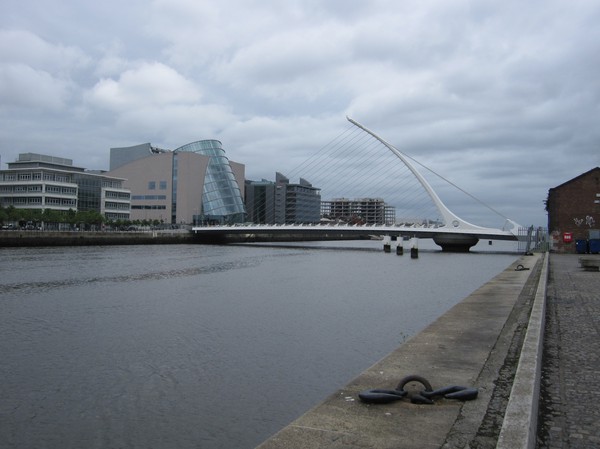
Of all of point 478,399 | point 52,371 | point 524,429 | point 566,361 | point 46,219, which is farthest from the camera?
point 46,219

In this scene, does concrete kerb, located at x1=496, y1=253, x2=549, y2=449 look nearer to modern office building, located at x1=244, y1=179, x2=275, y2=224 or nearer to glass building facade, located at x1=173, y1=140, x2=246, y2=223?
glass building facade, located at x1=173, y1=140, x2=246, y2=223

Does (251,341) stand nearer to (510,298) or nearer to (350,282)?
(510,298)

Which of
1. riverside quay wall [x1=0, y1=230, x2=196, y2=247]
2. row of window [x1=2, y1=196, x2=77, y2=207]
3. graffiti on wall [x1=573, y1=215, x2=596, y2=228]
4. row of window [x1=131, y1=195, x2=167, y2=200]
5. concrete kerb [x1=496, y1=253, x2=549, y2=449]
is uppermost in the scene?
row of window [x1=131, y1=195, x2=167, y2=200]

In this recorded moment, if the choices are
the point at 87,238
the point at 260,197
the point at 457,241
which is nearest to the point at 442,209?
the point at 457,241

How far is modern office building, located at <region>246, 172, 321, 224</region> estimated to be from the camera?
17538 centimetres

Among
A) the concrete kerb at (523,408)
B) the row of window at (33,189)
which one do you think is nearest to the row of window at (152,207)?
the row of window at (33,189)

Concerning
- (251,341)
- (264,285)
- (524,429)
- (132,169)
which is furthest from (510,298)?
(132,169)

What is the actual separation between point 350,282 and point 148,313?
47.3ft

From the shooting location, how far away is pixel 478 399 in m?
5.84

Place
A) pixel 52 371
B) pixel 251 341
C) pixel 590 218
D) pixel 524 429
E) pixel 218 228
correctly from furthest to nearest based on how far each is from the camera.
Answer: pixel 218 228 → pixel 590 218 → pixel 251 341 → pixel 52 371 → pixel 524 429

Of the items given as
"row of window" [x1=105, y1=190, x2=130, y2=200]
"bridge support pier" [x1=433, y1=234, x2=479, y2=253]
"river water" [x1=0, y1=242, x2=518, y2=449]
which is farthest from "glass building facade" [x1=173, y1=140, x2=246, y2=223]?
"river water" [x1=0, y1=242, x2=518, y2=449]

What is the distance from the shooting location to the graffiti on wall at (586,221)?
53.2m

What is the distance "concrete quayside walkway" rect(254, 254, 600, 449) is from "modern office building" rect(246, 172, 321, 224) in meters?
161

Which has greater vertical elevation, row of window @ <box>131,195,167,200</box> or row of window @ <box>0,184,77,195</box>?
row of window @ <box>131,195,167,200</box>
